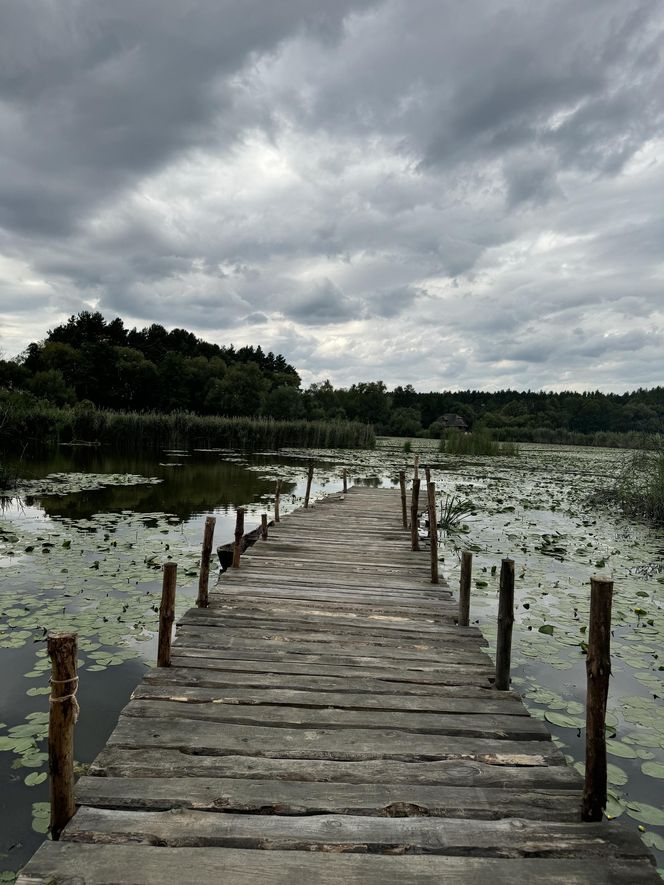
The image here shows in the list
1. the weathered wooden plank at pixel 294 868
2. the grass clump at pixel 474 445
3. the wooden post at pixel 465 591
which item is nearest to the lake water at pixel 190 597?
the wooden post at pixel 465 591

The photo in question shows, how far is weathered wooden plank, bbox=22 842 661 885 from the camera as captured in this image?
78.4 inches

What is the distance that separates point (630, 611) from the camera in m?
6.65

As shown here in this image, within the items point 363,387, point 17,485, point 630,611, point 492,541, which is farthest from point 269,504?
point 363,387

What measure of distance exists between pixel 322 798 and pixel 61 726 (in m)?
1.23

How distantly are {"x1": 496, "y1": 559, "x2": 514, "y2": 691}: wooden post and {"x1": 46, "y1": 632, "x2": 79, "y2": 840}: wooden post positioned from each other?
2.71 m

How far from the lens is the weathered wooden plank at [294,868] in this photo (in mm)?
1991

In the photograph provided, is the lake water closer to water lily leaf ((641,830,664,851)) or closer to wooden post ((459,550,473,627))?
water lily leaf ((641,830,664,851))

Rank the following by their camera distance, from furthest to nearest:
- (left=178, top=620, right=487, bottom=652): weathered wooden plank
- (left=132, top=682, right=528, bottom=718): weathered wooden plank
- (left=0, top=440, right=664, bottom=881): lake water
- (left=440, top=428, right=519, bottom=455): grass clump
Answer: (left=440, top=428, right=519, bottom=455): grass clump
(left=178, top=620, right=487, bottom=652): weathered wooden plank
(left=0, top=440, right=664, bottom=881): lake water
(left=132, top=682, right=528, bottom=718): weathered wooden plank

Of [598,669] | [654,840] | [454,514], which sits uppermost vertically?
[598,669]

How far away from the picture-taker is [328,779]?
2.62 metres

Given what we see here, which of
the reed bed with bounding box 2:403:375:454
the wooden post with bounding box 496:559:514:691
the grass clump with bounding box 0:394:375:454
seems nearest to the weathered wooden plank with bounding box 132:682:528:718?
the wooden post with bounding box 496:559:514:691

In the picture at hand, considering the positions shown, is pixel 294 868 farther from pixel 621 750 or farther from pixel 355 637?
pixel 621 750

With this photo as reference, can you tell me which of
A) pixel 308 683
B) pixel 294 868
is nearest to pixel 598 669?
pixel 294 868

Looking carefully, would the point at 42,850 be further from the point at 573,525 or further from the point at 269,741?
the point at 573,525
